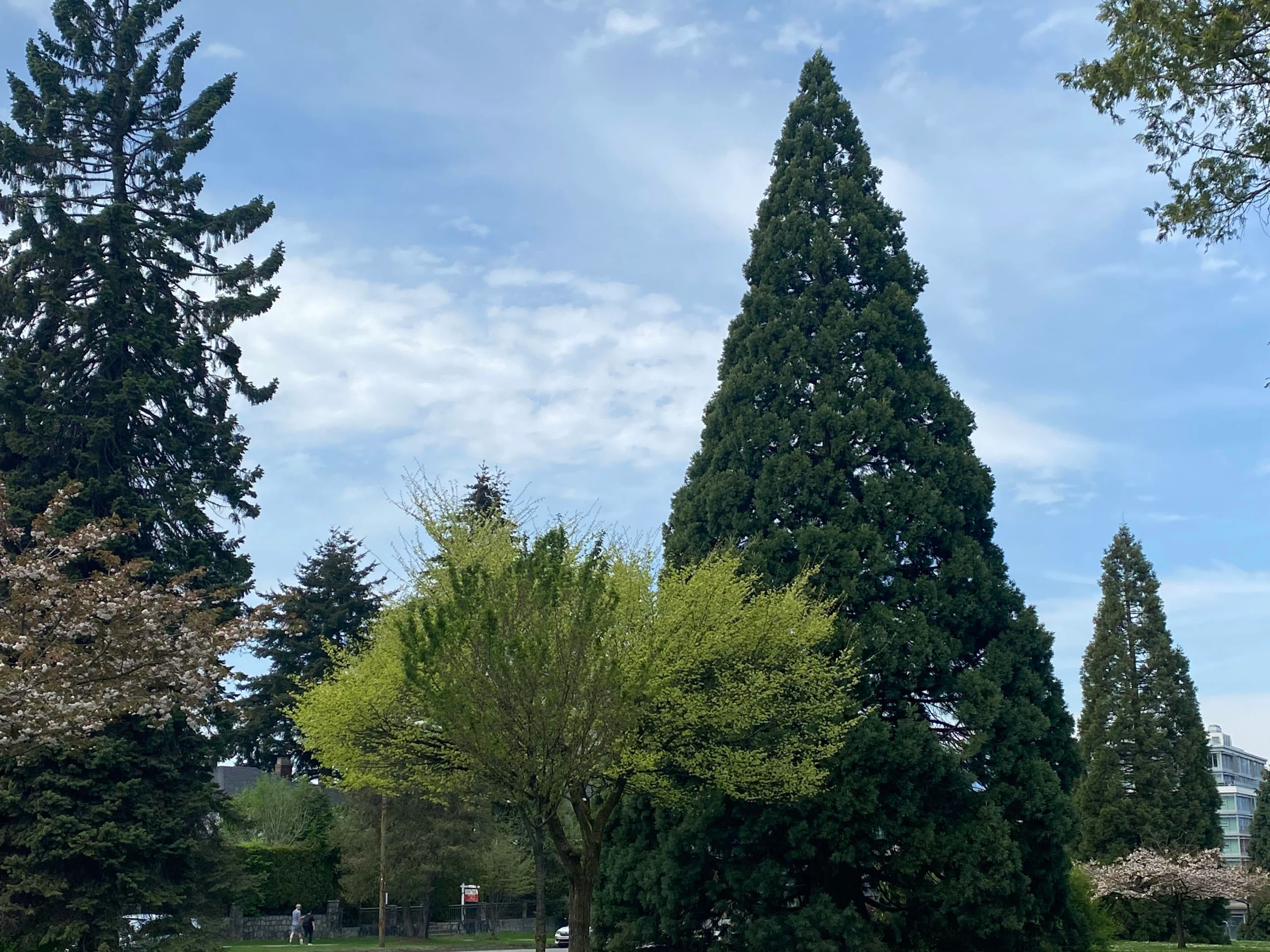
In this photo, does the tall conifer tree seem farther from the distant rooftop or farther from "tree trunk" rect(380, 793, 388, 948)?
the distant rooftop

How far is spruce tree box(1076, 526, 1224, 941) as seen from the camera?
120 ft

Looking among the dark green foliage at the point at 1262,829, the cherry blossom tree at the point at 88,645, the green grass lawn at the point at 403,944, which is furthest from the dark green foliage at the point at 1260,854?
the cherry blossom tree at the point at 88,645

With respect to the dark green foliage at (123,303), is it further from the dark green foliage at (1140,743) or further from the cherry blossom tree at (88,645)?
the dark green foliage at (1140,743)

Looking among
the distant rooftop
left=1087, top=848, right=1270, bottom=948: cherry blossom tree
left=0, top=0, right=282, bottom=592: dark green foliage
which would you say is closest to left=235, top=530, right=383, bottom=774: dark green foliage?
the distant rooftop

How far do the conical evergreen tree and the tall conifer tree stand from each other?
9733mm

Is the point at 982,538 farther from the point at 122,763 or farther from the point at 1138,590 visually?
the point at 1138,590

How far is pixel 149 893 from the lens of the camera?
21266mm

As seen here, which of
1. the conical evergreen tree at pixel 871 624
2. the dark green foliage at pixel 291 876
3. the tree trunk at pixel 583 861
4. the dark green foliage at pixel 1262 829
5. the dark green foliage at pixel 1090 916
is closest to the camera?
the tree trunk at pixel 583 861

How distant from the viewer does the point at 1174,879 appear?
34.2m

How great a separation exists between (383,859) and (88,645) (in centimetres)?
1735

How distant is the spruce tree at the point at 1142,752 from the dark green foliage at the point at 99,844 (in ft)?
93.4

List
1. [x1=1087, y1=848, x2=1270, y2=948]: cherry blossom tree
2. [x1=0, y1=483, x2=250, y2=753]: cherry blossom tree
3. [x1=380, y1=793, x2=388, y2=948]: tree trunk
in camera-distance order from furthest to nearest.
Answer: [x1=1087, y1=848, x2=1270, y2=948]: cherry blossom tree < [x1=380, y1=793, x2=388, y2=948]: tree trunk < [x1=0, y1=483, x2=250, y2=753]: cherry blossom tree

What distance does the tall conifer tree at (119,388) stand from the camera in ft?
69.5

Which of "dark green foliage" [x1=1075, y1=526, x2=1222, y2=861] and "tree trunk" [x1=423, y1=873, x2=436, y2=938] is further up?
"dark green foliage" [x1=1075, y1=526, x2=1222, y2=861]
